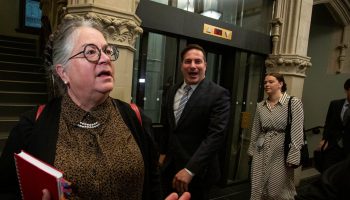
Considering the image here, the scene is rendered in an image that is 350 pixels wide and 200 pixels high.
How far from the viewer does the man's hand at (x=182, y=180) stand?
1.97 meters

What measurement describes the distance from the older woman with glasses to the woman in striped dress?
197 centimetres

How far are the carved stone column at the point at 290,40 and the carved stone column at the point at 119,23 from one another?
2.80 meters

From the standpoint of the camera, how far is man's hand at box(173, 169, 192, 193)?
197 cm

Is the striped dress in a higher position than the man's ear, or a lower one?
lower

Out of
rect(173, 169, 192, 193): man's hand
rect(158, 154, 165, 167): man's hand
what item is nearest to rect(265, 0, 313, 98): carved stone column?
rect(158, 154, 165, 167): man's hand

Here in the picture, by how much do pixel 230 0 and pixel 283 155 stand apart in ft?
8.49

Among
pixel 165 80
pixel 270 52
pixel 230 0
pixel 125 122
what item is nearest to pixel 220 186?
pixel 165 80

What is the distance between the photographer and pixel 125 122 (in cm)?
134

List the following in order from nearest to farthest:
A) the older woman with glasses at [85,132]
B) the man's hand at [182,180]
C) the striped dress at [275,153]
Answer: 1. the older woman with glasses at [85,132]
2. the man's hand at [182,180]
3. the striped dress at [275,153]

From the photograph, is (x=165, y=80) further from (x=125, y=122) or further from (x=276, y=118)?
(x=125, y=122)

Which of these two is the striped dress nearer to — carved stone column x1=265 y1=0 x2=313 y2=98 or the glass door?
the glass door

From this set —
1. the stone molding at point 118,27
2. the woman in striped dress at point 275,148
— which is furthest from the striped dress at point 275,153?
the stone molding at point 118,27

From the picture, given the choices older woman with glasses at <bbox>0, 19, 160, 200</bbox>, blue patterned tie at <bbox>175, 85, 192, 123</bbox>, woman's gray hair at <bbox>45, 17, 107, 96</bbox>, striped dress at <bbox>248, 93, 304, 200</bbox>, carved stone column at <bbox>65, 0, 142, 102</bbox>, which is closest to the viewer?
older woman with glasses at <bbox>0, 19, 160, 200</bbox>

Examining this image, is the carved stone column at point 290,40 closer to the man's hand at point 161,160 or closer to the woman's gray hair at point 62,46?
the man's hand at point 161,160
